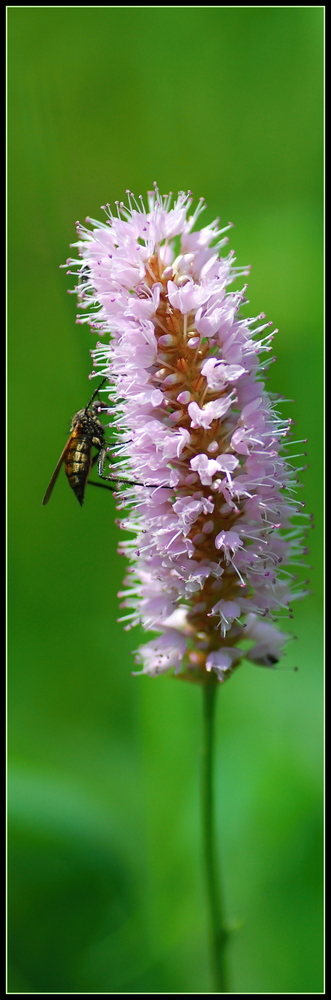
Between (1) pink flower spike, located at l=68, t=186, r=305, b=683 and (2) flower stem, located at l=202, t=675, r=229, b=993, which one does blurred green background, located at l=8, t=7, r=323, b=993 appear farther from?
(1) pink flower spike, located at l=68, t=186, r=305, b=683

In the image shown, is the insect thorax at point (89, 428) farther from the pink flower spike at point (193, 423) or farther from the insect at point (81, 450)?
the pink flower spike at point (193, 423)

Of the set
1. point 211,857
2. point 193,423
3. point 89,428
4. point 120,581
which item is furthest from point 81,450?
point 211,857

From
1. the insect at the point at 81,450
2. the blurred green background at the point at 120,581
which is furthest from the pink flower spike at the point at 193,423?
the blurred green background at the point at 120,581

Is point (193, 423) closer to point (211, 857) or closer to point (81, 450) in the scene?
point (81, 450)

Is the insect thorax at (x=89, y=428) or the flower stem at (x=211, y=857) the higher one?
the insect thorax at (x=89, y=428)

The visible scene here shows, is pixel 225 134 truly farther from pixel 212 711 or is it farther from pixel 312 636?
pixel 212 711

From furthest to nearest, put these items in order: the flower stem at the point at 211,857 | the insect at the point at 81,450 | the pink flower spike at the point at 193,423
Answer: the insect at the point at 81,450 < the flower stem at the point at 211,857 < the pink flower spike at the point at 193,423

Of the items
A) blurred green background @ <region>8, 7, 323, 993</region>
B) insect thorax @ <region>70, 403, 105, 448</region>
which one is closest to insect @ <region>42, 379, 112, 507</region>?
insect thorax @ <region>70, 403, 105, 448</region>
